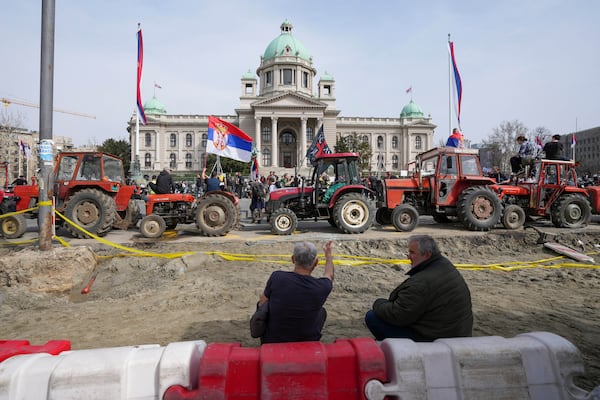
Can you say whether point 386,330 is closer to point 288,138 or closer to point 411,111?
point 288,138

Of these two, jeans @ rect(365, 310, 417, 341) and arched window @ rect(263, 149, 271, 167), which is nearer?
jeans @ rect(365, 310, 417, 341)

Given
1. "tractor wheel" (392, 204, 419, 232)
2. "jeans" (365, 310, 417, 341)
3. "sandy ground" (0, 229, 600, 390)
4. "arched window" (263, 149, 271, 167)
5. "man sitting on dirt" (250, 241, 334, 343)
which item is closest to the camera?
"man sitting on dirt" (250, 241, 334, 343)

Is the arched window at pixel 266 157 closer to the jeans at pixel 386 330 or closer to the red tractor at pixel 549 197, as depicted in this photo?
the red tractor at pixel 549 197

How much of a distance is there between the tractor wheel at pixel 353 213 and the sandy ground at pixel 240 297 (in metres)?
0.91

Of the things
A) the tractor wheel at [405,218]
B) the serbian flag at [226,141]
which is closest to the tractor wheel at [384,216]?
the tractor wheel at [405,218]

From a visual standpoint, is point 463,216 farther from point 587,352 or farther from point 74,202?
point 74,202

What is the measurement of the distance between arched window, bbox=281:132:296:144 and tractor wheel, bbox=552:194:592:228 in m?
58.8

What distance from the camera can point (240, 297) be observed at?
16.7 feet

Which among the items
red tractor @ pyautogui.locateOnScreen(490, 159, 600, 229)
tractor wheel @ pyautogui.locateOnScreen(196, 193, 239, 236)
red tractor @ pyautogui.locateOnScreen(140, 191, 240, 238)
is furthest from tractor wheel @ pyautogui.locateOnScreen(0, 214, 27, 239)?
red tractor @ pyautogui.locateOnScreen(490, 159, 600, 229)

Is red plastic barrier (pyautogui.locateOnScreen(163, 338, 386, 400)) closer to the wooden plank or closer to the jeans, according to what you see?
the jeans

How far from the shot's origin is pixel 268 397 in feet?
6.37

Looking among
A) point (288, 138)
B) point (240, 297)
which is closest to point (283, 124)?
point (288, 138)

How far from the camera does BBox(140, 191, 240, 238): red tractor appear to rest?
9156 mm

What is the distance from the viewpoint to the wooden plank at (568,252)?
24.7 feet
